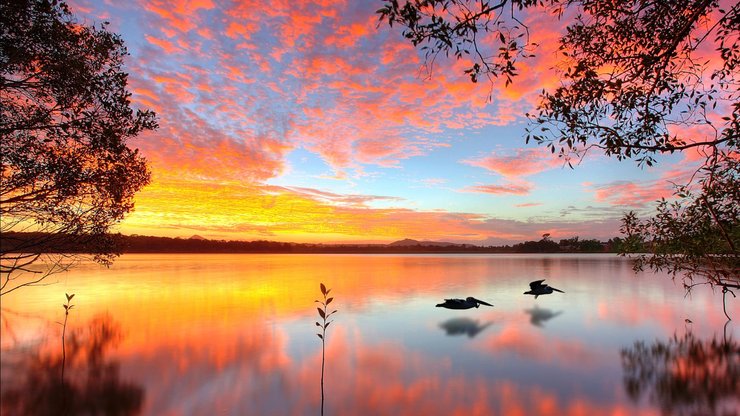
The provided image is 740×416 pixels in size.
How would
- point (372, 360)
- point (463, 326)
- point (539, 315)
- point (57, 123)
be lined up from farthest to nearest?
point (539, 315)
point (463, 326)
point (372, 360)
point (57, 123)

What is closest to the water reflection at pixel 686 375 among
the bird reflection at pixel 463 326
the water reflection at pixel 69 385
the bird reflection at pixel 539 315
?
the bird reflection at pixel 539 315

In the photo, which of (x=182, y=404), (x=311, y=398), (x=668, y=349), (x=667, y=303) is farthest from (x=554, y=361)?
(x=667, y=303)

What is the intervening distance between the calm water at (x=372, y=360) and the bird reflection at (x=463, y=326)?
0.39ft

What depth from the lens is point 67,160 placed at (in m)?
10.6

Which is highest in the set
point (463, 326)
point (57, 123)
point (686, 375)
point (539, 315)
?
point (57, 123)

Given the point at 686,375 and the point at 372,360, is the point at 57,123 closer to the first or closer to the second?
the point at 372,360

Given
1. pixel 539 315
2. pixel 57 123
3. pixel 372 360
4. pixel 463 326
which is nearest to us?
pixel 57 123

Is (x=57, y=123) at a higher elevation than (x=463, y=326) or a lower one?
higher

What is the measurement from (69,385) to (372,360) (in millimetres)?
10976

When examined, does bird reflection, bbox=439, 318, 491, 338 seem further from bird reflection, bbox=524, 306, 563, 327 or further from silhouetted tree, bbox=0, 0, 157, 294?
silhouetted tree, bbox=0, 0, 157, 294

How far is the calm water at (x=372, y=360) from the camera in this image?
11.9 m

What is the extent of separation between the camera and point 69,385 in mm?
12898

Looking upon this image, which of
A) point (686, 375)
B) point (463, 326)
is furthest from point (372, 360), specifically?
point (686, 375)

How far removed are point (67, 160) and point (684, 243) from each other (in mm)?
19452
